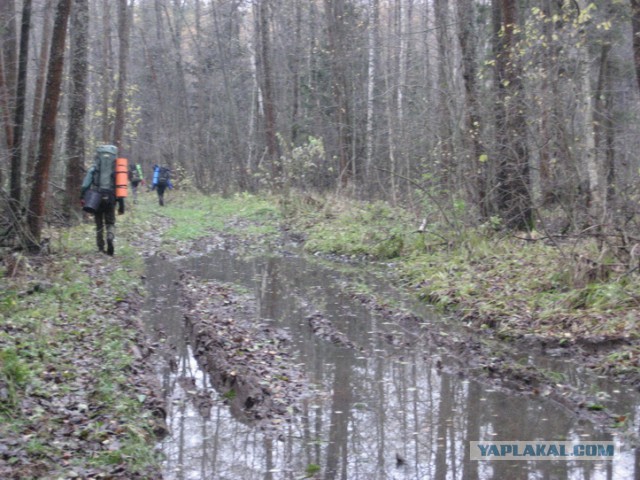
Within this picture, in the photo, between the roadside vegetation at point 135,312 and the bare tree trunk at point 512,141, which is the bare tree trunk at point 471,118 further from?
the roadside vegetation at point 135,312

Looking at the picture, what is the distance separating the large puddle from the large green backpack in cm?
480

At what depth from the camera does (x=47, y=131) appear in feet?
40.8

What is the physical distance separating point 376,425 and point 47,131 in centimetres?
896

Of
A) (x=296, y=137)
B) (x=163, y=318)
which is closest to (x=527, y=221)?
(x=163, y=318)

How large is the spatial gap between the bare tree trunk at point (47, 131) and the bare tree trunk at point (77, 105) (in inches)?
176

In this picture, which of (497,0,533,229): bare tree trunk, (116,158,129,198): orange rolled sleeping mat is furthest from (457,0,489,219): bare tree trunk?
(116,158,129,198): orange rolled sleeping mat

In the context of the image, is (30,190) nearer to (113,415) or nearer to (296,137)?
(113,415)

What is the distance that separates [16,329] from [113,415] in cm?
260

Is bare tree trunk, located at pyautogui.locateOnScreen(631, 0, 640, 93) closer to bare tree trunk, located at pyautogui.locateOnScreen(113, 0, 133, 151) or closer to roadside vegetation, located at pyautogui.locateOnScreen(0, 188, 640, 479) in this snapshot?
roadside vegetation, located at pyautogui.locateOnScreen(0, 188, 640, 479)

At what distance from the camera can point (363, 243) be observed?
56.9 feet

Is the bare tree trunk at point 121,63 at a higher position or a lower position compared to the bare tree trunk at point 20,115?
higher

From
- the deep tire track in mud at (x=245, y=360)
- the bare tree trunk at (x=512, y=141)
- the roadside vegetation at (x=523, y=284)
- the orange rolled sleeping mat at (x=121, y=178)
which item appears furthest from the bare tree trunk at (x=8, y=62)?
the bare tree trunk at (x=512, y=141)

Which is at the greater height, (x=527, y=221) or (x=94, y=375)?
(x=527, y=221)

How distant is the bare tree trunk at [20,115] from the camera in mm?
12352
